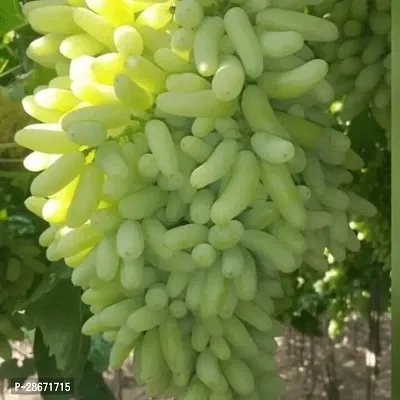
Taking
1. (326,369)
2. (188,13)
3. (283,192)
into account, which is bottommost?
(326,369)

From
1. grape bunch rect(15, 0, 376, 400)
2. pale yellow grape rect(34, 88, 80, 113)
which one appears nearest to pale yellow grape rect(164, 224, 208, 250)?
grape bunch rect(15, 0, 376, 400)

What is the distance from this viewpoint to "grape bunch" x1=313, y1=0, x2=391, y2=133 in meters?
0.60

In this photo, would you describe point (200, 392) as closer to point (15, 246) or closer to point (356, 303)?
point (15, 246)

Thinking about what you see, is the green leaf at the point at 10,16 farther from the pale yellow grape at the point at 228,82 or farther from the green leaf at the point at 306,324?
the green leaf at the point at 306,324

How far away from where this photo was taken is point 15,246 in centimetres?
76

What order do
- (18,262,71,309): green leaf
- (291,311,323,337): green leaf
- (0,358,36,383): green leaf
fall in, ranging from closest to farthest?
(18,262,71,309): green leaf
(0,358,36,383): green leaf
(291,311,323,337): green leaf

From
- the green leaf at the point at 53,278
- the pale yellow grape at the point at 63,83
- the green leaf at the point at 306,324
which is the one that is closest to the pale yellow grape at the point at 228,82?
the pale yellow grape at the point at 63,83

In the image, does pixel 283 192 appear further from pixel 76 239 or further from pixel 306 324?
pixel 306 324

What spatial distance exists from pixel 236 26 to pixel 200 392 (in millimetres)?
235

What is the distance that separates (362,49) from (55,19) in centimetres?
27

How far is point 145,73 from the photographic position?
43 cm

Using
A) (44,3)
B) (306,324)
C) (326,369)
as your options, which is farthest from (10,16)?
(326,369)

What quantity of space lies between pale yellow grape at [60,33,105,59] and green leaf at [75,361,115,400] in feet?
1.28

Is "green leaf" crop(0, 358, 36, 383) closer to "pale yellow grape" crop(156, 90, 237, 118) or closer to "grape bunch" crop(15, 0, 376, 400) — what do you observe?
"grape bunch" crop(15, 0, 376, 400)
